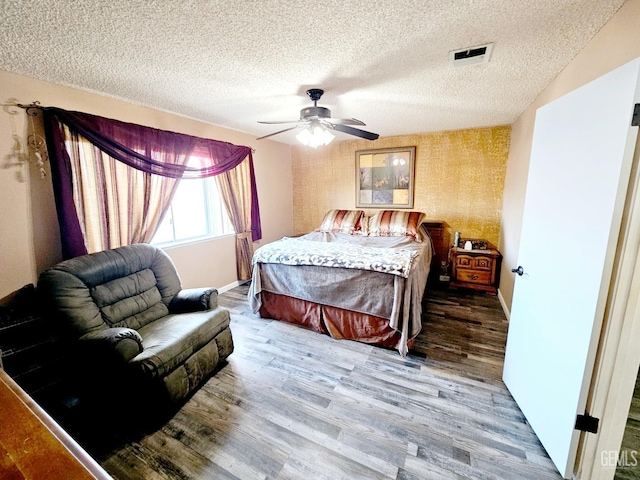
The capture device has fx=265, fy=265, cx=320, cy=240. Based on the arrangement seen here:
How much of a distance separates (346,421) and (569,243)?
62.6 inches

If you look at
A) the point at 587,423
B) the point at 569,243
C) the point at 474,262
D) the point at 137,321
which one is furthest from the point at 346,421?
the point at 474,262

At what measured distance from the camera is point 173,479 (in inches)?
52.9

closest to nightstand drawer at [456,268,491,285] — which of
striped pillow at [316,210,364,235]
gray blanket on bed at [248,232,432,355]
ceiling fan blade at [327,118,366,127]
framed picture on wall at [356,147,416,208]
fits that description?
gray blanket on bed at [248,232,432,355]

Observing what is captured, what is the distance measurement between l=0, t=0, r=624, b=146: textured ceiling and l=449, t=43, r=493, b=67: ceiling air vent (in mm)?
48

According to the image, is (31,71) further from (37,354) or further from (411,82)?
(411,82)

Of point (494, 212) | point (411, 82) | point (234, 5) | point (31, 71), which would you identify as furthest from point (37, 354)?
point (494, 212)

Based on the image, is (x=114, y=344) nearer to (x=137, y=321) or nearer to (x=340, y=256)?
(x=137, y=321)

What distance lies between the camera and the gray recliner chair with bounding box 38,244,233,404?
1608 mm

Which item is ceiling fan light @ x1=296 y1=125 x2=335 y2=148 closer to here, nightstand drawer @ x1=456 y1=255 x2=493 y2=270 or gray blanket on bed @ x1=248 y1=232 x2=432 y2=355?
gray blanket on bed @ x1=248 y1=232 x2=432 y2=355

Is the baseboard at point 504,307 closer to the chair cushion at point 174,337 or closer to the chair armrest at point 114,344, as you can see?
the chair cushion at point 174,337

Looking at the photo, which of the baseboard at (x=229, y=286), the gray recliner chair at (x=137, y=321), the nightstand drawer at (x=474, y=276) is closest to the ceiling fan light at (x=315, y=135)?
the gray recliner chair at (x=137, y=321)

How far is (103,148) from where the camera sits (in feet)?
7.66

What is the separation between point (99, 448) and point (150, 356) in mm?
537

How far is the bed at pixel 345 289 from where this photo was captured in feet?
7.54
